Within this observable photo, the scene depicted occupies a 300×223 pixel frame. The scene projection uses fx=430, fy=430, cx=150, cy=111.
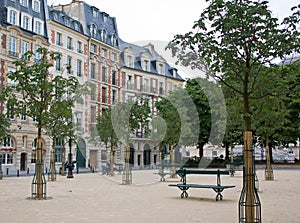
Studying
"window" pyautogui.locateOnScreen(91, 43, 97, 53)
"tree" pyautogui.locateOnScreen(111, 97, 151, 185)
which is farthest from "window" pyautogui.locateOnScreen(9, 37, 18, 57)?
"tree" pyautogui.locateOnScreen(111, 97, 151, 185)

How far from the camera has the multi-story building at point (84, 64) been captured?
3659 centimetres

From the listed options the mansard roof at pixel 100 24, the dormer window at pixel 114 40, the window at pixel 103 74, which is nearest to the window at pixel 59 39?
the mansard roof at pixel 100 24

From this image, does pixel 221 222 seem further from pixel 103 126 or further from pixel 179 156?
pixel 179 156

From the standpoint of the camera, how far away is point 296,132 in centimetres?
3938

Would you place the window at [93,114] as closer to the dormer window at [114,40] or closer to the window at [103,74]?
the window at [103,74]

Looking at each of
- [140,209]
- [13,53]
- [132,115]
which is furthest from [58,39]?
[140,209]

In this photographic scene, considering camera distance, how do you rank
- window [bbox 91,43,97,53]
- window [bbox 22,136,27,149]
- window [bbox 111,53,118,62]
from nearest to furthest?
window [bbox 22,136,27,149] < window [bbox 91,43,97,53] < window [bbox 111,53,118,62]

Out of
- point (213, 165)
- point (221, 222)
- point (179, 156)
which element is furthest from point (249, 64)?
point (179, 156)

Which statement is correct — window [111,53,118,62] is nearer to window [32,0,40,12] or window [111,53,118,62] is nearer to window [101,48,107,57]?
window [101,48,107,57]

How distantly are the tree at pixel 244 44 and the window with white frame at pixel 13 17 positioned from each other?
102ft

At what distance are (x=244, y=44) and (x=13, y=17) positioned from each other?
106 feet

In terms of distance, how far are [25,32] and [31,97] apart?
2551 centimetres

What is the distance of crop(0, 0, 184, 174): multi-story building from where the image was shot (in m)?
36.6

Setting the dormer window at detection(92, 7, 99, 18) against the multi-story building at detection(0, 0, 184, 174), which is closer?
the multi-story building at detection(0, 0, 184, 174)
